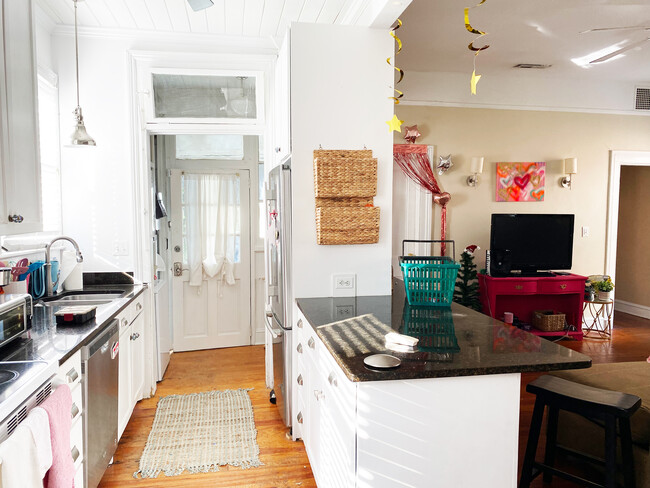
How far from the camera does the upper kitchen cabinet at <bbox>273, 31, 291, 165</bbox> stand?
107 inches

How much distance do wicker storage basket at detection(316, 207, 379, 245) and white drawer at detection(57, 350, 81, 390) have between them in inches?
51.9

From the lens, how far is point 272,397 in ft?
11.6

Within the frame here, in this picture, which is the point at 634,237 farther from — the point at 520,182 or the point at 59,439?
the point at 59,439

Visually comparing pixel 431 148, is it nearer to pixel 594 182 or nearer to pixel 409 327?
pixel 594 182

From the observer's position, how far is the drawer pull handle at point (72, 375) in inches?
75.6

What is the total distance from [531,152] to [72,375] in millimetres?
5005

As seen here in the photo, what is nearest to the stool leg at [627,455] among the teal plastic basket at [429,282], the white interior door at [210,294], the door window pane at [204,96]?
the teal plastic basket at [429,282]

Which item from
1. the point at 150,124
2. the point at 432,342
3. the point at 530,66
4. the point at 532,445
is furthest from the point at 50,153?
the point at 530,66

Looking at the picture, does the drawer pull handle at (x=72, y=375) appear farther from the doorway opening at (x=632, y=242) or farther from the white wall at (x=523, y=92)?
Answer: the doorway opening at (x=632, y=242)

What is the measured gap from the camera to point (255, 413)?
11.1 ft

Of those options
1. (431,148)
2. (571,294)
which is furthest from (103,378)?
(571,294)

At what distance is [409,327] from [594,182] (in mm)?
4553

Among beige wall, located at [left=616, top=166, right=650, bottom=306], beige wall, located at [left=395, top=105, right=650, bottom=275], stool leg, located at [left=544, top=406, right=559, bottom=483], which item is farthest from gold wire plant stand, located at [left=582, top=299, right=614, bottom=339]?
stool leg, located at [left=544, top=406, right=559, bottom=483]

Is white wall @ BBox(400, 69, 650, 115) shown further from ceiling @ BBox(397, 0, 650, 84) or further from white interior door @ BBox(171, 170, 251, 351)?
white interior door @ BBox(171, 170, 251, 351)
